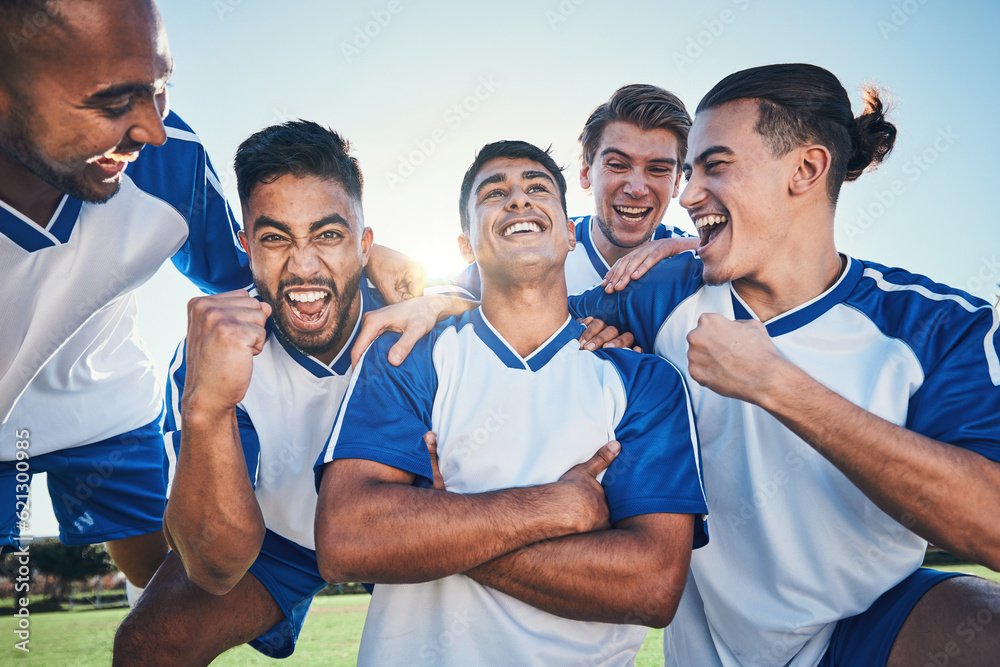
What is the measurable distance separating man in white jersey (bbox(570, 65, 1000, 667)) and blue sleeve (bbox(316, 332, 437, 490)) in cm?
102

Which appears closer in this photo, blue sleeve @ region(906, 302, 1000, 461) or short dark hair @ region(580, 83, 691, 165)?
blue sleeve @ region(906, 302, 1000, 461)

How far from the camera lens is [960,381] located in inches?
98.3

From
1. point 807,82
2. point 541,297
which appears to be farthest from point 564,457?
point 807,82

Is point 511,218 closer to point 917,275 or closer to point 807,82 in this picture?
point 807,82

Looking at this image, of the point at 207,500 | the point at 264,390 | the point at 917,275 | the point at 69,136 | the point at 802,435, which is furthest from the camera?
the point at 264,390

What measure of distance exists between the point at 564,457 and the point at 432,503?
578 mm

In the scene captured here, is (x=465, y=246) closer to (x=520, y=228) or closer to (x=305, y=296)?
(x=520, y=228)

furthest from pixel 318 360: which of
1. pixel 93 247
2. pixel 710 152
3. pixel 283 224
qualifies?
pixel 710 152

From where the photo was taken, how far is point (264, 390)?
3.28 m

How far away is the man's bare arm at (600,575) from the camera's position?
2.23m

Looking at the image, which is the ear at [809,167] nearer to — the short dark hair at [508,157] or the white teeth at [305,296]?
the short dark hair at [508,157]

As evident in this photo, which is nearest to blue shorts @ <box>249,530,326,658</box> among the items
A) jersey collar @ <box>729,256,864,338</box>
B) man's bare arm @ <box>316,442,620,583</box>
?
man's bare arm @ <box>316,442,620,583</box>

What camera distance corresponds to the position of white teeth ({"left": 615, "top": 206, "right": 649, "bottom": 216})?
4402mm

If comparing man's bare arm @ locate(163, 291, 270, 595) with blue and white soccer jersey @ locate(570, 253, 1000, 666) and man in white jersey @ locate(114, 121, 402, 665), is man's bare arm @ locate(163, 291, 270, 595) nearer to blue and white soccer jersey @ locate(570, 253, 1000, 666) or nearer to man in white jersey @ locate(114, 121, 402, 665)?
man in white jersey @ locate(114, 121, 402, 665)
